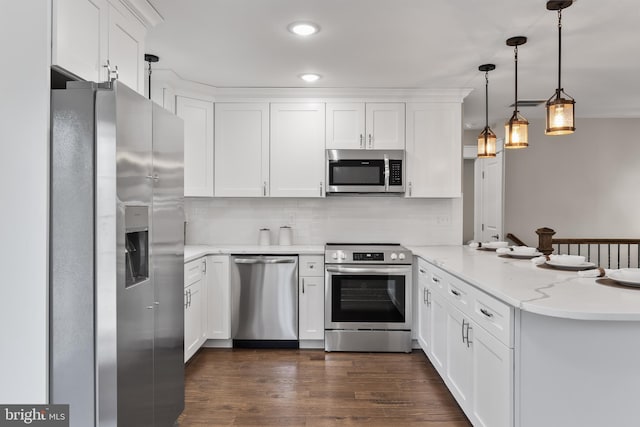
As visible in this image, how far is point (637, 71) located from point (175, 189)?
3.89m

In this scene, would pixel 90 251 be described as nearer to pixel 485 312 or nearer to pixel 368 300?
pixel 485 312

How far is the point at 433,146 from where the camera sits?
13.6ft

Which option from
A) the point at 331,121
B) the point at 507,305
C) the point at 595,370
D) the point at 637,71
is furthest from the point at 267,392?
the point at 637,71

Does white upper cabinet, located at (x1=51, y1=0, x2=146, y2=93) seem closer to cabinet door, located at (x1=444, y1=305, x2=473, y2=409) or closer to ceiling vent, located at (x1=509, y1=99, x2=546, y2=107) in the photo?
cabinet door, located at (x1=444, y1=305, x2=473, y2=409)

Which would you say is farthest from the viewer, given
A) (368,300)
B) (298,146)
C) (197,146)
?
(298,146)

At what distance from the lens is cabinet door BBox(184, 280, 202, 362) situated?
3328 millimetres

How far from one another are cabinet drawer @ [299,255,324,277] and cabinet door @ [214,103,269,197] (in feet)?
2.70

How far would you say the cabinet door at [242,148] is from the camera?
4.15 m

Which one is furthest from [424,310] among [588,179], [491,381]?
[588,179]

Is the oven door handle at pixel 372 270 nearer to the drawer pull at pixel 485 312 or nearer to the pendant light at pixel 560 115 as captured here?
the drawer pull at pixel 485 312

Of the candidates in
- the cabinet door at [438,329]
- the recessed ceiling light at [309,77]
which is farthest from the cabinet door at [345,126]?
the cabinet door at [438,329]

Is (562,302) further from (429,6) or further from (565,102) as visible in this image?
(429,6)

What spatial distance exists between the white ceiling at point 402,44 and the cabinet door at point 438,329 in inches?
71.3

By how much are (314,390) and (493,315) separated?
1.52m
